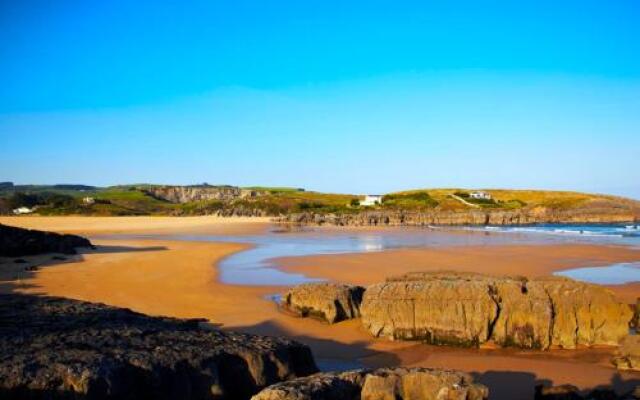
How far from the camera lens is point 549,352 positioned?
10398mm

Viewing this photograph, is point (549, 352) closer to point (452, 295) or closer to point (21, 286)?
point (452, 295)

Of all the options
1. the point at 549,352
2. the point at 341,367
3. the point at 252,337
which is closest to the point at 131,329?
the point at 252,337

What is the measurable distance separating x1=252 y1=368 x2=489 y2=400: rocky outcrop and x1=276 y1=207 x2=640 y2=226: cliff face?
59.0m

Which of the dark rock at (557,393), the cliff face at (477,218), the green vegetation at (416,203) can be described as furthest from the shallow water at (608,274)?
the green vegetation at (416,203)

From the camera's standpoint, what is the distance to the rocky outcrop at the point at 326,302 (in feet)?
41.4

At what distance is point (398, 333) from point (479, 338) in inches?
62.9

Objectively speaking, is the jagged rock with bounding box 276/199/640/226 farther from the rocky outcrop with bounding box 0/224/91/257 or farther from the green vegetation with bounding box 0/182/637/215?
the rocky outcrop with bounding box 0/224/91/257

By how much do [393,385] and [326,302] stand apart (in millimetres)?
6831

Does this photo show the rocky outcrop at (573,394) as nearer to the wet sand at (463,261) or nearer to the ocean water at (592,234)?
the wet sand at (463,261)

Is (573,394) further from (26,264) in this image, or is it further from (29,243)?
(29,243)

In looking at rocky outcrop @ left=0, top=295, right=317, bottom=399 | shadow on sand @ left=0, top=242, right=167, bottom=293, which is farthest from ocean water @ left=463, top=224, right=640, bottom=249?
rocky outcrop @ left=0, top=295, right=317, bottom=399

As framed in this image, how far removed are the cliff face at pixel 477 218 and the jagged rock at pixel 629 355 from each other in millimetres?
55599

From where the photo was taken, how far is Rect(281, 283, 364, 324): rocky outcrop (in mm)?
12633

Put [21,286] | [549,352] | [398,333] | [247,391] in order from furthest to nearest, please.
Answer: [21,286]
[398,333]
[549,352]
[247,391]
